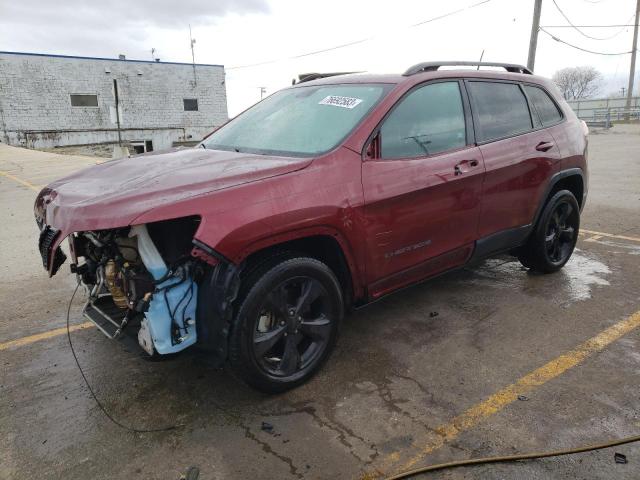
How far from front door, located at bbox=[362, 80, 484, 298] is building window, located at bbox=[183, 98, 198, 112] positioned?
117 ft

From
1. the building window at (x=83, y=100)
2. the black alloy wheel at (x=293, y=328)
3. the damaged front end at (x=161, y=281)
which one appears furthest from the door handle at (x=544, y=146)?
the building window at (x=83, y=100)

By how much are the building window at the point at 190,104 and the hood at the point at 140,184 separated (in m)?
35.3

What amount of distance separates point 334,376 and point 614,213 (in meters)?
6.14

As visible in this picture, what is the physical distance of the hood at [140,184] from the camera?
2.45 m

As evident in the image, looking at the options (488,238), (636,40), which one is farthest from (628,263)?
(636,40)

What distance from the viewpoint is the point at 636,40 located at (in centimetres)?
3666

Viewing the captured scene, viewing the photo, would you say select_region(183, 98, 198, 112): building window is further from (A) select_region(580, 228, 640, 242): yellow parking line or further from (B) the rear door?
(B) the rear door

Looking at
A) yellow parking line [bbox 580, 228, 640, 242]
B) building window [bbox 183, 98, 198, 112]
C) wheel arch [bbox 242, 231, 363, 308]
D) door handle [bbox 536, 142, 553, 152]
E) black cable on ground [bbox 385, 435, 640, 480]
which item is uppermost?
building window [bbox 183, 98, 198, 112]

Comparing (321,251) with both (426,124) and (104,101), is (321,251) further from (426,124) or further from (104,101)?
(104,101)

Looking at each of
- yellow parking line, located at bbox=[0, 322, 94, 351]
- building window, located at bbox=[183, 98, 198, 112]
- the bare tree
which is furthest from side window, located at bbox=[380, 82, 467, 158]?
the bare tree

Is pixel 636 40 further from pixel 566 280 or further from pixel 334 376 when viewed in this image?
A: pixel 334 376

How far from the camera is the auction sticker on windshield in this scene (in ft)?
11.1

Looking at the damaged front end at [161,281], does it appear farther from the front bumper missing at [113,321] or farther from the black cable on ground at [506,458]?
the black cable on ground at [506,458]

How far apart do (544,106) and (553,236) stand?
3.89ft
